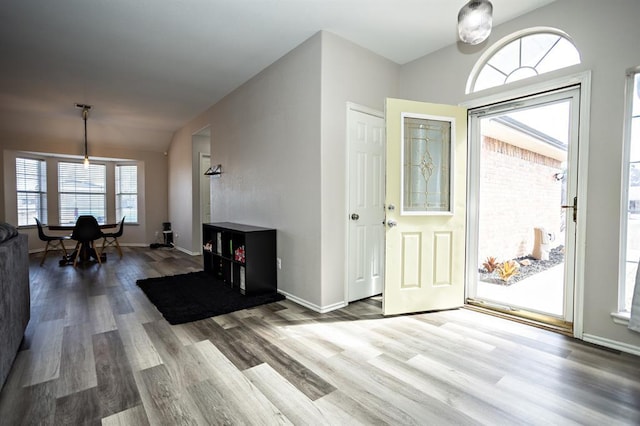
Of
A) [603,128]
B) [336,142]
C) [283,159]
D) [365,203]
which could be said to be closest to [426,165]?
[365,203]

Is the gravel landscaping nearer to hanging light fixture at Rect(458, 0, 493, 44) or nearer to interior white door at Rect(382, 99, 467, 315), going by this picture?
interior white door at Rect(382, 99, 467, 315)

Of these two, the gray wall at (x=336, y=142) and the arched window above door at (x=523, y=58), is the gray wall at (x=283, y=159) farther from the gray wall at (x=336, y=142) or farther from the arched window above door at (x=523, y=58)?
the arched window above door at (x=523, y=58)

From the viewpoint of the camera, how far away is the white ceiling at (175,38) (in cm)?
263

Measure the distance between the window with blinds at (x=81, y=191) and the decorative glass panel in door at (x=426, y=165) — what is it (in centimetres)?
758

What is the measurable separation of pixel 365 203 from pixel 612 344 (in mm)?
2324

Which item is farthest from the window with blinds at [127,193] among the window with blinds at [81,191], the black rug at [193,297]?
the black rug at [193,297]

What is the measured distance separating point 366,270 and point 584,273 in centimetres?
192

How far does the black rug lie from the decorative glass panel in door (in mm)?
1854

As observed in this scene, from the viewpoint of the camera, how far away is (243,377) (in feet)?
6.22

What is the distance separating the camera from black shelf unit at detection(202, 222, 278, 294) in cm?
345

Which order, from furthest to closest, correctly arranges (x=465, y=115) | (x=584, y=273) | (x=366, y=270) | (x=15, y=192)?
→ (x=15, y=192), (x=366, y=270), (x=465, y=115), (x=584, y=273)

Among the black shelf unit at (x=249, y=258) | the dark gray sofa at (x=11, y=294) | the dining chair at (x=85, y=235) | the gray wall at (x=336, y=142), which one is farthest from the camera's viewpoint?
the dining chair at (x=85, y=235)

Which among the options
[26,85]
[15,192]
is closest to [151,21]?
[26,85]

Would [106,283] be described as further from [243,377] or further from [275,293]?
[243,377]
